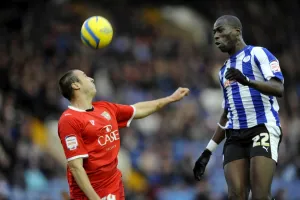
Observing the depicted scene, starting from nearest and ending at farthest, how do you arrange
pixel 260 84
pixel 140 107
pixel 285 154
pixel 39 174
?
1. pixel 260 84
2. pixel 140 107
3. pixel 39 174
4. pixel 285 154

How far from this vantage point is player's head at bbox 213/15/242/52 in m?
8.32

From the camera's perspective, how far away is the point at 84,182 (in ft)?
24.8

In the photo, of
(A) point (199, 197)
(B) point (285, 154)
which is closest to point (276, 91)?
(A) point (199, 197)

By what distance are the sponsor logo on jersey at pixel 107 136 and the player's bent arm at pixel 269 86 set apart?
1.69 meters

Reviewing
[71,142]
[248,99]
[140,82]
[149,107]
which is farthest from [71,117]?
[140,82]

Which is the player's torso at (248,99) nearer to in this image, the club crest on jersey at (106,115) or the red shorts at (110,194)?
the club crest on jersey at (106,115)

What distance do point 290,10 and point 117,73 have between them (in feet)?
24.0

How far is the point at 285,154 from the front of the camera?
53.9 feet

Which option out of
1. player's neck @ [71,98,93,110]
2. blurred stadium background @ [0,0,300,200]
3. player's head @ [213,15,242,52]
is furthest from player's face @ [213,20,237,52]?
blurred stadium background @ [0,0,300,200]

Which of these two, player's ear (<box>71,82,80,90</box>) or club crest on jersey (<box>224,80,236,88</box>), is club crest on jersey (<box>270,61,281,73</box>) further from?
player's ear (<box>71,82,80,90</box>)

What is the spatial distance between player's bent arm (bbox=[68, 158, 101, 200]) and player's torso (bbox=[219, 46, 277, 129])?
193 cm

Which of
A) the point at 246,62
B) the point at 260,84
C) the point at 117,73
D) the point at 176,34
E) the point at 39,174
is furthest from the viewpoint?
the point at 176,34

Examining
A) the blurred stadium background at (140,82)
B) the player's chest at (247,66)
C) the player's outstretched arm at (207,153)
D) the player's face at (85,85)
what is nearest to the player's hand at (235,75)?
the player's chest at (247,66)

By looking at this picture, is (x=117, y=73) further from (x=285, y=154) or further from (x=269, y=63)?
(x=269, y=63)
